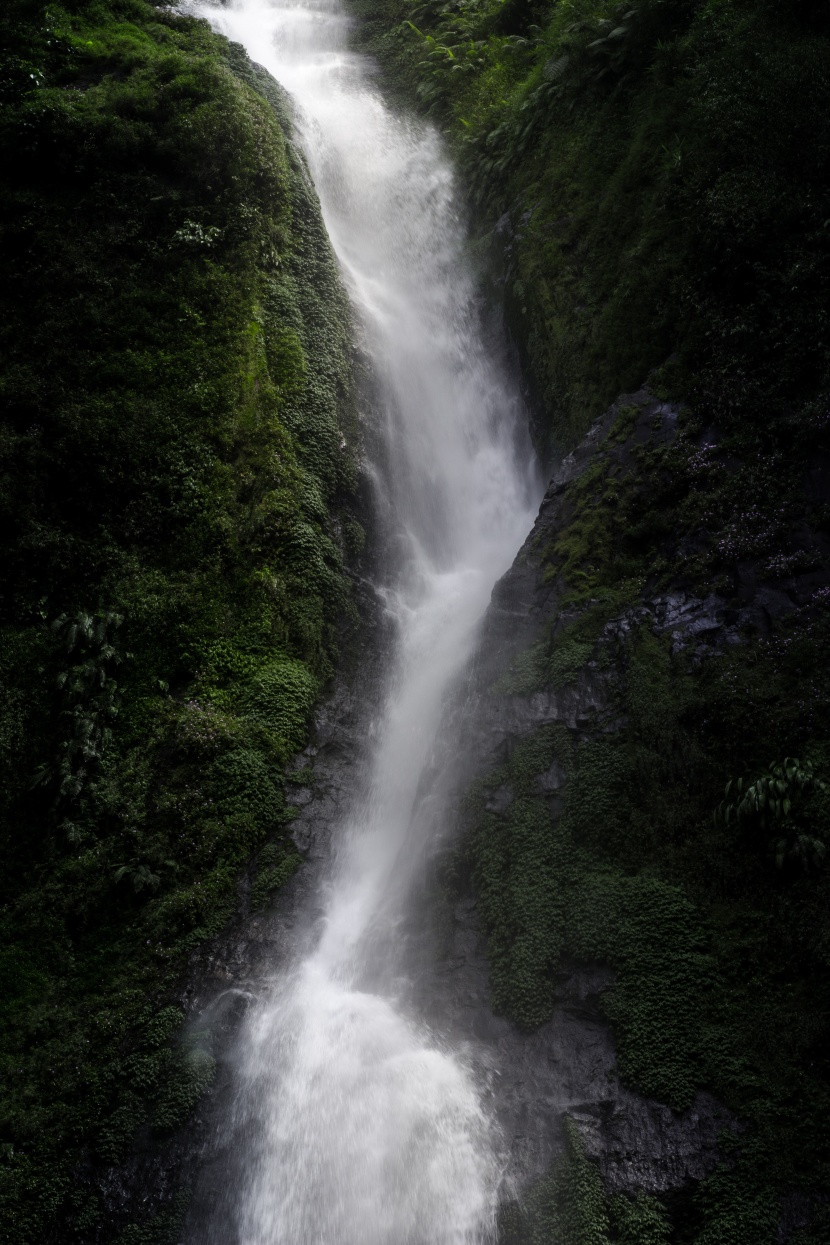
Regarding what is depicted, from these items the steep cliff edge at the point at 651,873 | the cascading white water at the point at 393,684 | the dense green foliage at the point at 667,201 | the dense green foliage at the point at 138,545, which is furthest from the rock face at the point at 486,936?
the dense green foliage at the point at 667,201

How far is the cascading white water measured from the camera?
7422 mm

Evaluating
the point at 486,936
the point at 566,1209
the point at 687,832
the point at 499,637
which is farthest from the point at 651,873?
the point at 499,637

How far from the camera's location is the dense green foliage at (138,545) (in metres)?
8.64

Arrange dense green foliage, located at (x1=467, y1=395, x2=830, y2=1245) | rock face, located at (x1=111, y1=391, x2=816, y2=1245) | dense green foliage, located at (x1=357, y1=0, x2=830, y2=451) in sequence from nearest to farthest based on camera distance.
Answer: dense green foliage, located at (x1=467, y1=395, x2=830, y2=1245), rock face, located at (x1=111, y1=391, x2=816, y2=1245), dense green foliage, located at (x1=357, y1=0, x2=830, y2=451)

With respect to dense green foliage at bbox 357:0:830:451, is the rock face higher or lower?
lower

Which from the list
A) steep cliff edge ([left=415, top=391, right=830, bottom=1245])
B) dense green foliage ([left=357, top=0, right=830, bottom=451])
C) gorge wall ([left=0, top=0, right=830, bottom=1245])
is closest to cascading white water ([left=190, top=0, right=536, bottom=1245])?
gorge wall ([left=0, top=0, right=830, bottom=1245])

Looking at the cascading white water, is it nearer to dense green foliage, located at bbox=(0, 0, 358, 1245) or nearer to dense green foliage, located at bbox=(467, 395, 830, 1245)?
dense green foliage, located at bbox=(0, 0, 358, 1245)

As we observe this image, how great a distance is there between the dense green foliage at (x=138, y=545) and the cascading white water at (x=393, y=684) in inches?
41.4

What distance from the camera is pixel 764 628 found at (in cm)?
847

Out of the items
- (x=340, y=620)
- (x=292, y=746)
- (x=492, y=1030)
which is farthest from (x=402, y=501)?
(x=492, y=1030)

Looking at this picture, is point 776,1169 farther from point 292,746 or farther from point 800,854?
point 292,746

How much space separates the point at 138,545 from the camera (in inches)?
454

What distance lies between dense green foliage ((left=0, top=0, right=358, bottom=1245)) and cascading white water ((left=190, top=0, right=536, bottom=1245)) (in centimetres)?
105

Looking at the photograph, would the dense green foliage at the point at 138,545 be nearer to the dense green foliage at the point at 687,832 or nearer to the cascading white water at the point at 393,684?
the cascading white water at the point at 393,684
